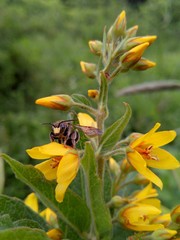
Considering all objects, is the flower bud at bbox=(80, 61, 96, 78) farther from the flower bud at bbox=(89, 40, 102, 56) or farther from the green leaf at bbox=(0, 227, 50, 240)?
the green leaf at bbox=(0, 227, 50, 240)

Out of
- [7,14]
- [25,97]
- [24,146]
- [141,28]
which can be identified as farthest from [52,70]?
[141,28]

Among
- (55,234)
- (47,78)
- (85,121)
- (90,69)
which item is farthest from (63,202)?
(47,78)

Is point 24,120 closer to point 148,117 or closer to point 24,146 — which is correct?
point 24,146

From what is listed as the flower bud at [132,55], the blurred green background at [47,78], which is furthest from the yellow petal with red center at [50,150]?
the blurred green background at [47,78]

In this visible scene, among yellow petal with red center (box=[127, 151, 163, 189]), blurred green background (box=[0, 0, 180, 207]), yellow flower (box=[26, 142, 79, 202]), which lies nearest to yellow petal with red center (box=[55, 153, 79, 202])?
yellow flower (box=[26, 142, 79, 202])

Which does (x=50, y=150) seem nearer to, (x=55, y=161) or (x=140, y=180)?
(x=55, y=161)

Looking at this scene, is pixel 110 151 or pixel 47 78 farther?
pixel 47 78

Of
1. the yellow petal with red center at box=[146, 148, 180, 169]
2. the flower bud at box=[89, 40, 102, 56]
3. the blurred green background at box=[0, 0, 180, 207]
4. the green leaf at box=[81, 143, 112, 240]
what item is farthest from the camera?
the blurred green background at box=[0, 0, 180, 207]

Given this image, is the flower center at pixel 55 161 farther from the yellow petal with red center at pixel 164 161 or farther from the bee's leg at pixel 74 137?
the yellow petal with red center at pixel 164 161
